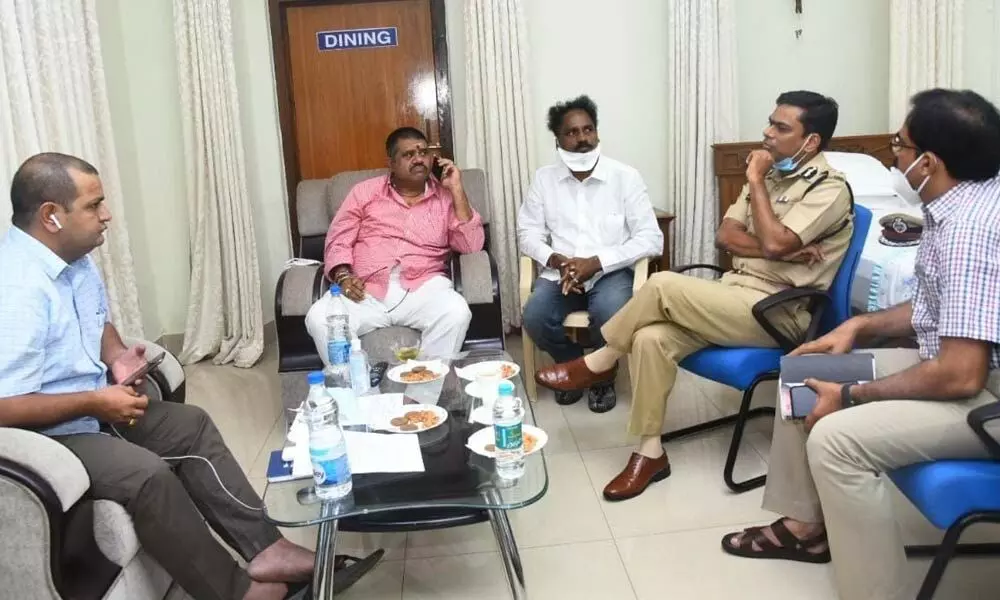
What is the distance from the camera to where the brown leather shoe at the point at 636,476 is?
2545 millimetres

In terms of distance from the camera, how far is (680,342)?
262 cm

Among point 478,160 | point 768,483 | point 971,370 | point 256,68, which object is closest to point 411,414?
point 768,483

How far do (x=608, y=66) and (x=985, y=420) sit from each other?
3.19m

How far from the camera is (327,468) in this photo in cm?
169

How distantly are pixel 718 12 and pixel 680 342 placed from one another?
7.34ft

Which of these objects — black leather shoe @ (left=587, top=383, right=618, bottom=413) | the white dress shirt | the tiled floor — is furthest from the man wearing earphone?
the white dress shirt

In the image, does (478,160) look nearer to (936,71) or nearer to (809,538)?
(936,71)

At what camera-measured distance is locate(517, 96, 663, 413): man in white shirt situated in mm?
3293

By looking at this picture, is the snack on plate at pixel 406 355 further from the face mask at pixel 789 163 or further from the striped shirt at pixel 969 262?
the striped shirt at pixel 969 262

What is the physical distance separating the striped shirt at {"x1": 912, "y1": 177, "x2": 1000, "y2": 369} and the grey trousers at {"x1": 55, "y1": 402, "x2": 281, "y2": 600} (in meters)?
1.64

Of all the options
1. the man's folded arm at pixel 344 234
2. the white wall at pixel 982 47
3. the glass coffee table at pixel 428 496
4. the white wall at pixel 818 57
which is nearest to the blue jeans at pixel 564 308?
the man's folded arm at pixel 344 234

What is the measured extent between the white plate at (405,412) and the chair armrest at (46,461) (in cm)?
68

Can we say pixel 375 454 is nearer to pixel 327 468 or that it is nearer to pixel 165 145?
pixel 327 468

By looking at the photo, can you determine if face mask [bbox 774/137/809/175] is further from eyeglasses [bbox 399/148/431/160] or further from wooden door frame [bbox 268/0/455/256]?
wooden door frame [bbox 268/0/455/256]
